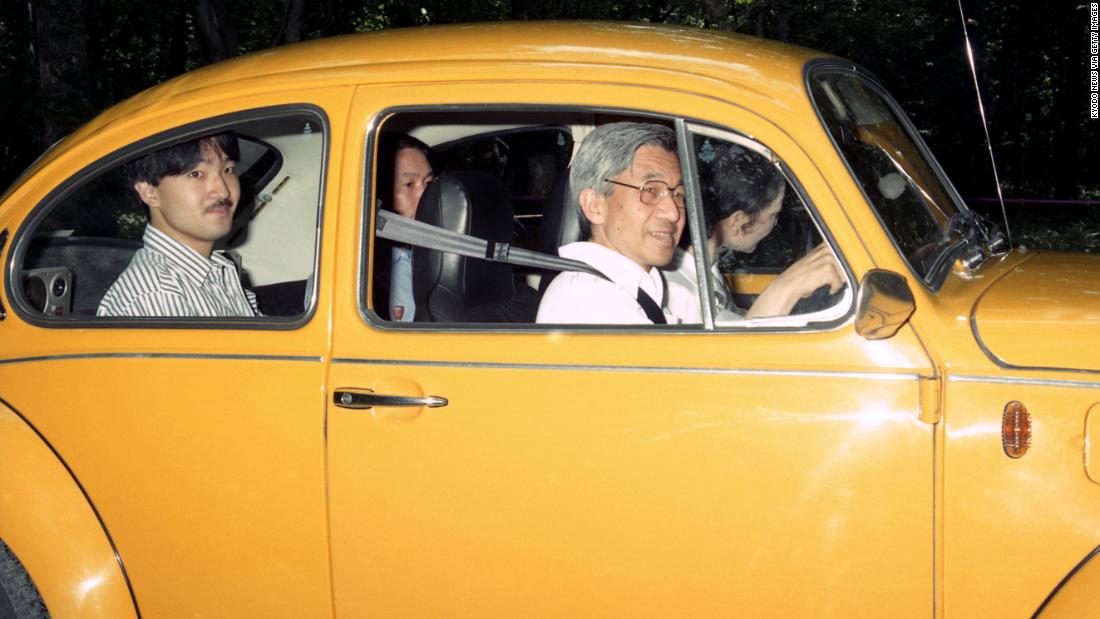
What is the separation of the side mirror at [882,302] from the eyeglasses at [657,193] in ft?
2.28

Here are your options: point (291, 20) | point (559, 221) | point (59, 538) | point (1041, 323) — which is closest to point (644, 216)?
point (559, 221)

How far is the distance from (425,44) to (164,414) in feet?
3.89

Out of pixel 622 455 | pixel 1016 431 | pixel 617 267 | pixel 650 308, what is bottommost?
pixel 622 455

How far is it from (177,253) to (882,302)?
Result: 202 centimetres

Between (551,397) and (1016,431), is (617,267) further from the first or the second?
(1016,431)

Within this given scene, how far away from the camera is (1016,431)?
7.87 ft

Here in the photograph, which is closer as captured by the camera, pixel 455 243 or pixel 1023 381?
pixel 1023 381

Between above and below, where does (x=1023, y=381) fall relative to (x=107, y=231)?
below

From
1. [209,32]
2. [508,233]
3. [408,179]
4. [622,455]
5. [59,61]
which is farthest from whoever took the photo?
[209,32]

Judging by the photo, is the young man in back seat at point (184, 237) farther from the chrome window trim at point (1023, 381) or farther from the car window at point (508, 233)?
the chrome window trim at point (1023, 381)

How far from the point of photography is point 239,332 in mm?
2943

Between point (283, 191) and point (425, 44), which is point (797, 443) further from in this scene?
point (283, 191)

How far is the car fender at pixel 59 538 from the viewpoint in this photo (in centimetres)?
299
